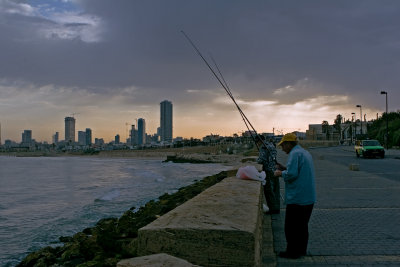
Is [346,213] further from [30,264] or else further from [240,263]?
[30,264]

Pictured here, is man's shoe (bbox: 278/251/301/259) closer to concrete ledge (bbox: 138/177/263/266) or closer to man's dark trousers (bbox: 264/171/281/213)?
concrete ledge (bbox: 138/177/263/266)

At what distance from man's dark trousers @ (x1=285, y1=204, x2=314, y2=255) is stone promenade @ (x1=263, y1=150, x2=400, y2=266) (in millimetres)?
170

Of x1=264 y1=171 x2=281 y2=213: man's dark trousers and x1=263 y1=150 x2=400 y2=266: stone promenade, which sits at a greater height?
x1=264 y1=171 x2=281 y2=213: man's dark trousers

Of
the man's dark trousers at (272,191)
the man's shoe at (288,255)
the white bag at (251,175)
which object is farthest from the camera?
the man's dark trousers at (272,191)

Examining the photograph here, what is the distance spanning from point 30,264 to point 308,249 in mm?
5365

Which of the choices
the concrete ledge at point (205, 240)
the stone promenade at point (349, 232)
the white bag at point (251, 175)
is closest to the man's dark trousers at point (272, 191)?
the stone promenade at point (349, 232)

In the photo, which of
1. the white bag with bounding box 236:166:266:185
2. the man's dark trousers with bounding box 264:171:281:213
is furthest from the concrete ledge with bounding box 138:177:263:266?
the man's dark trousers with bounding box 264:171:281:213

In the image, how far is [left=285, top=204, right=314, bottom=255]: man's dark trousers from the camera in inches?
194

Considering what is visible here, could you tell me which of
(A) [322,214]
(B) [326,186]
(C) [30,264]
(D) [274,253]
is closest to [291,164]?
(D) [274,253]

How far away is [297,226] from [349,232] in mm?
2046

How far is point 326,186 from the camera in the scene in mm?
13352

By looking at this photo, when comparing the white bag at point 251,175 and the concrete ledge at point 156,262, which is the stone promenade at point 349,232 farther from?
the concrete ledge at point 156,262

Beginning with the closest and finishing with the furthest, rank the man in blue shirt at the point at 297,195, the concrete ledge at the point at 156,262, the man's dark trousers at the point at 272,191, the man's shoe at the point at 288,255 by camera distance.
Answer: the concrete ledge at the point at 156,262
the man in blue shirt at the point at 297,195
the man's shoe at the point at 288,255
the man's dark trousers at the point at 272,191

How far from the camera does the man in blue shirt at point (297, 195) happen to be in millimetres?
4871
